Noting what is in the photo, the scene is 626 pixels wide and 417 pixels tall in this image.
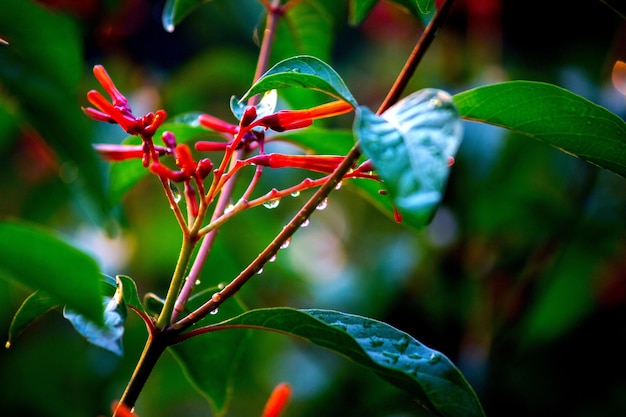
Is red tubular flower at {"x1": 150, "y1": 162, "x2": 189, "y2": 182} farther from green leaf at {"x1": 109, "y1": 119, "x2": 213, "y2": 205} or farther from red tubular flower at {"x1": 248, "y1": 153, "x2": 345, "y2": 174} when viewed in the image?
green leaf at {"x1": 109, "y1": 119, "x2": 213, "y2": 205}

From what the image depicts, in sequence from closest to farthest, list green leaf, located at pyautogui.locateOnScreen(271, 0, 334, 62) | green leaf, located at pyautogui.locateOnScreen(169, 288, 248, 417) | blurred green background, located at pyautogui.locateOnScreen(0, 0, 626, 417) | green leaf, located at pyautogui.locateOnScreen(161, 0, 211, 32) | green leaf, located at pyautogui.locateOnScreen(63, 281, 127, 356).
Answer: green leaf, located at pyautogui.locateOnScreen(63, 281, 127, 356) < green leaf, located at pyautogui.locateOnScreen(169, 288, 248, 417) < green leaf, located at pyautogui.locateOnScreen(161, 0, 211, 32) < green leaf, located at pyautogui.locateOnScreen(271, 0, 334, 62) < blurred green background, located at pyautogui.locateOnScreen(0, 0, 626, 417)

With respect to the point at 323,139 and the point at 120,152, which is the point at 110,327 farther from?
the point at 323,139

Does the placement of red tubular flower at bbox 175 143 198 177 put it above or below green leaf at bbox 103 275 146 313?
above

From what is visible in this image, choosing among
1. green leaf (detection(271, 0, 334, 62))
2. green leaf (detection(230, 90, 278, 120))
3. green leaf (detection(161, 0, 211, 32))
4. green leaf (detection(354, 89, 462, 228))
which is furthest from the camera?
green leaf (detection(271, 0, 334, 62))

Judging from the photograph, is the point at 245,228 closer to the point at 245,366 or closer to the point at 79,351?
the point at 245,366

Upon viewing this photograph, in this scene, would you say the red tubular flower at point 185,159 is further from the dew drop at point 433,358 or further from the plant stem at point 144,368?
the dew drop at point 433,358

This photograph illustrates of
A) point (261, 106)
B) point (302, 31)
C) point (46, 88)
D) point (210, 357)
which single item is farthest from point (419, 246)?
point (46, 88)

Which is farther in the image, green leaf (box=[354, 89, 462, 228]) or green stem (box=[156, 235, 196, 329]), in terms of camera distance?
green stem (box=[156, 235, 196, 329])

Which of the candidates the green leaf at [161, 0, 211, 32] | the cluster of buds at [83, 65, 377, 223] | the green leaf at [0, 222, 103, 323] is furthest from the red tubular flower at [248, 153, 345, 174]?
the green leaf at [161, 0, 211, 32]
